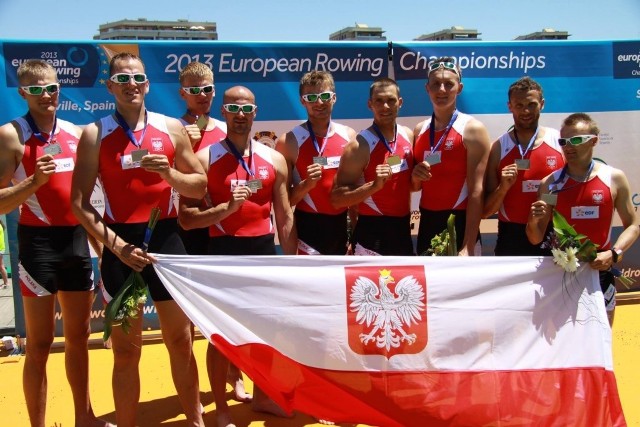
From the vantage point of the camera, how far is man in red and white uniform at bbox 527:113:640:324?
4078 mm

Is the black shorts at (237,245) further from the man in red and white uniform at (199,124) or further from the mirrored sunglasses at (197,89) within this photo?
the mirrored sunglasses at (197,89)

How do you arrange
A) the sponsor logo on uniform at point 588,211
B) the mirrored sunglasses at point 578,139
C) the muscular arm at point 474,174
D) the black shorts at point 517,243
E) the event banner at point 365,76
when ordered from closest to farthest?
the mirrored sunglasses at point 578,139, the sponsor logo on uniform at point 588,211, the muscular arm at point 474,174, the black shorts at point 517,243, the event banner at point 365,76

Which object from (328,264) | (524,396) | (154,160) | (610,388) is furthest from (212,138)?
(610,388)

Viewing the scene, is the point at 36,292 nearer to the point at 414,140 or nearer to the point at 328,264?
the point at 328,264

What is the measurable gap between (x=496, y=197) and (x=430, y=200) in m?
0.47

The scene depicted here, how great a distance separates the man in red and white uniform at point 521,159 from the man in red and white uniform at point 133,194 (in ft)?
7.01

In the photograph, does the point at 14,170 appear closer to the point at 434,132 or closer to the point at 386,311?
the point at 386,311

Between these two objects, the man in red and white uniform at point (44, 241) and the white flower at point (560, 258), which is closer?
the white flower at point (560, 258)

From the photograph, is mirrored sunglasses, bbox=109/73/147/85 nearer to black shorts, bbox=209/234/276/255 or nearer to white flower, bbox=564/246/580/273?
black shorts, bbox=209/234/276/255

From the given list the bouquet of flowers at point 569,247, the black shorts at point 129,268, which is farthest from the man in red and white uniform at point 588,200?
the black shorts at point 129,268

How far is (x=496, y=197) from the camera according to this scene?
4527 mm

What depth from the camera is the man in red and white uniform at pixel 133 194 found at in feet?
12.2

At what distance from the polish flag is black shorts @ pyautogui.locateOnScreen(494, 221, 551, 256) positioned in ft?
2.39

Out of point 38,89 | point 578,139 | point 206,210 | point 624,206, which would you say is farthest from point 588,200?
point 38,89
